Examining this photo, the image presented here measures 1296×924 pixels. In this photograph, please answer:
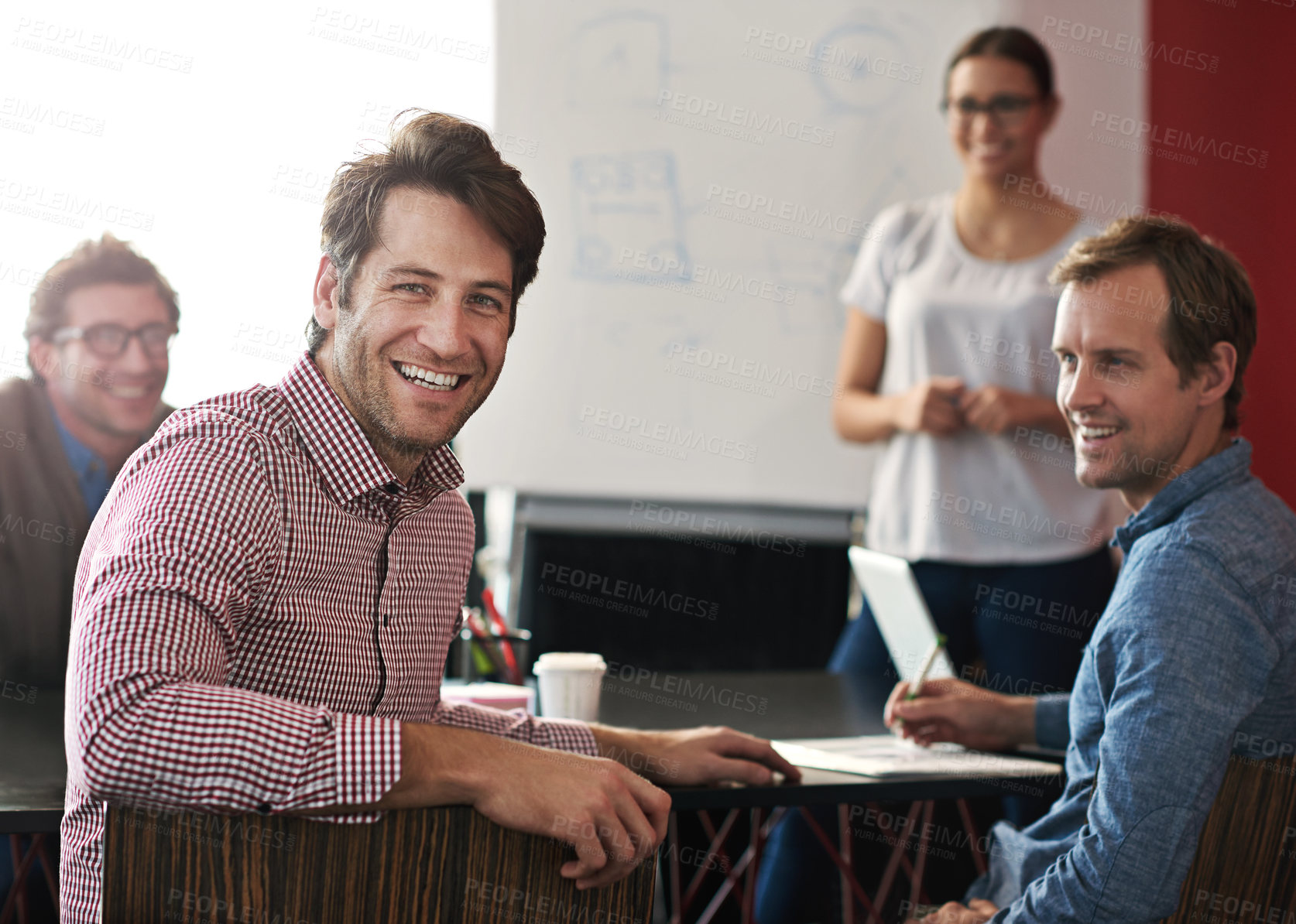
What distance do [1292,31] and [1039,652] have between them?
6.28ft

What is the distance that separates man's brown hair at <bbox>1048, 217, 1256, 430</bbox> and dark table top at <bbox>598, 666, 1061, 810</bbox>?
0.60 meters

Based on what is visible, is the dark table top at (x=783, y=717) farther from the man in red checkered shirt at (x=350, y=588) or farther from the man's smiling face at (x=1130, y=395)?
the man's smiling face at (x=1130, y=395)

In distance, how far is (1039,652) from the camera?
2.19 m

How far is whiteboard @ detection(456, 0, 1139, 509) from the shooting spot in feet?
10.2

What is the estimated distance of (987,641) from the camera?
226 centimetres

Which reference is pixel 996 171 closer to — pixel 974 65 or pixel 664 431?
pixel 974 65

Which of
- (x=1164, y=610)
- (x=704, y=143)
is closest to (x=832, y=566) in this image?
(x=704, y=143)

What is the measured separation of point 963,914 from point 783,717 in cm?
55

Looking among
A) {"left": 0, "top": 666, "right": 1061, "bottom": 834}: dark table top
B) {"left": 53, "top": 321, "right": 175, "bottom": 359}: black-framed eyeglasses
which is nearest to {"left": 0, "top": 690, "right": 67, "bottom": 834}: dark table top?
{"left": 0, "top": 666, "right": 1061, "bottom": 834}: dark table top

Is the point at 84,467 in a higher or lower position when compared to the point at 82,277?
lower

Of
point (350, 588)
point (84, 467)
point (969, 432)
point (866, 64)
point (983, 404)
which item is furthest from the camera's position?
point (866, 64)

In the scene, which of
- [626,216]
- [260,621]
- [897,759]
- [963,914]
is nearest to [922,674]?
[897,759]

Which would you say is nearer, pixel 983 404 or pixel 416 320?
pixel 416 320

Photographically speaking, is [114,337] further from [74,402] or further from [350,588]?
[350,588]
